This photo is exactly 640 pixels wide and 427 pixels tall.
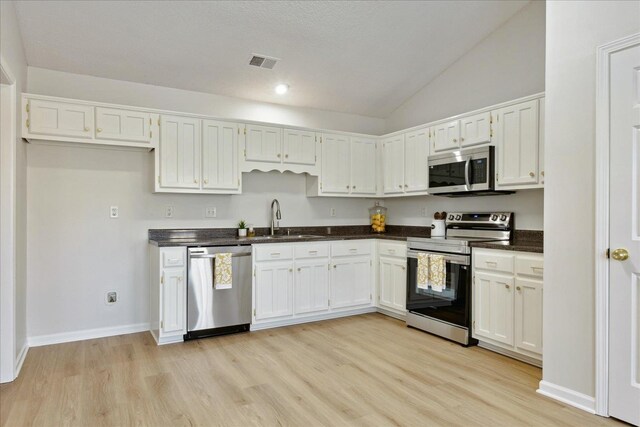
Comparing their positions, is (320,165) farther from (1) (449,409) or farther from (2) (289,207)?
(1) (449,409)

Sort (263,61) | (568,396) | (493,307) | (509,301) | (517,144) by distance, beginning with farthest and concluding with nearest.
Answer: (263,61) < (517,144) < (493,307) < (509,301) < (568,396)

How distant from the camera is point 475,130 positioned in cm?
393

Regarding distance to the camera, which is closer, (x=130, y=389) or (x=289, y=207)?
(x=130, y=389)

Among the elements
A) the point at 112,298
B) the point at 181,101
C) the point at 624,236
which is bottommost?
the point at 112,298

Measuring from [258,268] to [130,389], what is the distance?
164cm

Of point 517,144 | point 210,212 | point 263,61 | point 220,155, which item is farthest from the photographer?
point 210,212

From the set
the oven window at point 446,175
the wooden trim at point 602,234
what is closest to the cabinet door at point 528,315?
the wooden trim at point 602,234

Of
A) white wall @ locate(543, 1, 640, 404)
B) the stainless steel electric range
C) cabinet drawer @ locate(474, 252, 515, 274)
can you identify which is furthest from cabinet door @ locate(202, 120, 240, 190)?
white wall @ locate(543, 1, 640, 404)

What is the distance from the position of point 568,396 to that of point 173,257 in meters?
3.26

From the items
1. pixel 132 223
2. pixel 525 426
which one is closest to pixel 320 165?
pixel 132 223

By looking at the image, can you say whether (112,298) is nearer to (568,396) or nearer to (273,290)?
(273,290)

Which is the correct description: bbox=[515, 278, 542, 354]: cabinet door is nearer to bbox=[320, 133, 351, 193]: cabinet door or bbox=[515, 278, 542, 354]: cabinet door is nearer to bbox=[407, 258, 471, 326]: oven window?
bbox=[407, 258, 471, 326]: oven window

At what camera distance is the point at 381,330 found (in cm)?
412

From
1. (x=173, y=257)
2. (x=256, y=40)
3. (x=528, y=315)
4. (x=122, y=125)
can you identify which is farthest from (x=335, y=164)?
(x=528, y=315)
